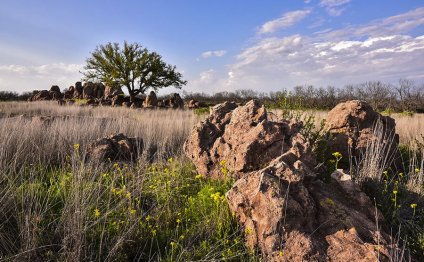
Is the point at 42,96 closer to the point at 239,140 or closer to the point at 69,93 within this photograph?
the point at 69,93

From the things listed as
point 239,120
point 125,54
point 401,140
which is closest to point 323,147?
point 239,120

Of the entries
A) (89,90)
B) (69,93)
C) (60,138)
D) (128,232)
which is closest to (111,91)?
(89,90)

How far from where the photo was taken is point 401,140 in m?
10.9

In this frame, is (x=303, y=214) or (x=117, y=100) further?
(x=117, y=100)

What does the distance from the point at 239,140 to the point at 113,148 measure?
2980 mm

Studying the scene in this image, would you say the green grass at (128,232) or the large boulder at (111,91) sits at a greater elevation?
the large boulder at (111,91)

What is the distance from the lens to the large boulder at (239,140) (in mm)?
5113

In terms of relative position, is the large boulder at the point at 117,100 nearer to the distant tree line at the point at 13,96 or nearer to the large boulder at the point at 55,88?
the large boulder at the point at 55,88

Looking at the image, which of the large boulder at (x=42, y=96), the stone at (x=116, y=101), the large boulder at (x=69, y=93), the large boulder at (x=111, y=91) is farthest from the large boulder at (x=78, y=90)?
the stone at (x=116, y=101)

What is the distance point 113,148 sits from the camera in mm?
7254

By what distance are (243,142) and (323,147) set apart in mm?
1902

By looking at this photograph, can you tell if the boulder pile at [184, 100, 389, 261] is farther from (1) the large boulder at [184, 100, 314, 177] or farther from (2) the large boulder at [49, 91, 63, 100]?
(2) the large boulder at [49, 91, 63, 100]

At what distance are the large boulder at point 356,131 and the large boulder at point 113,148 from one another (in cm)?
374

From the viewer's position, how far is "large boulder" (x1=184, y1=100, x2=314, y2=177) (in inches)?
201
